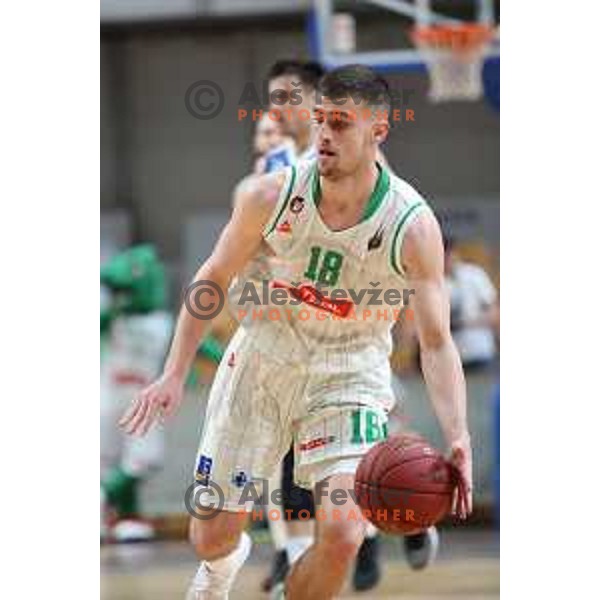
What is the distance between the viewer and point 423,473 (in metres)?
4.62

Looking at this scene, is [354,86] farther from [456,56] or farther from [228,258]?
[456,56]

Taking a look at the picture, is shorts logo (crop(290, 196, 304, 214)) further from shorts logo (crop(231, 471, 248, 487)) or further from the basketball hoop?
the basketball hoop

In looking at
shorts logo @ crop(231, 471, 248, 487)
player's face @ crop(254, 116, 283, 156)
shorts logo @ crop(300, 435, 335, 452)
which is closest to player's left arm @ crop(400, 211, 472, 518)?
shorts logo @ crop(300, 435, 335, 452)

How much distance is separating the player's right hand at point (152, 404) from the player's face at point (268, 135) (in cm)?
195

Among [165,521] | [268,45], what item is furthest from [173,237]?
[165,521]

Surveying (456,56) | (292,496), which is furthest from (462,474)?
(456,56)

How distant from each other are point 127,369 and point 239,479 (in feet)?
12.7

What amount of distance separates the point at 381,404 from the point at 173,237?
8948 mm

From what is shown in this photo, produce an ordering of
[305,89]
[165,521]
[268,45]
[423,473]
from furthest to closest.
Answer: [268,45], [165,521], [305,89], [423,473]

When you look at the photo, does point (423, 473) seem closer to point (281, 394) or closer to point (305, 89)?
point (281, 394)

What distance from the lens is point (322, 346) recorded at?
495 cm

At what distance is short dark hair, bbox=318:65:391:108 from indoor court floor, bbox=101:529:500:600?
2600 mm

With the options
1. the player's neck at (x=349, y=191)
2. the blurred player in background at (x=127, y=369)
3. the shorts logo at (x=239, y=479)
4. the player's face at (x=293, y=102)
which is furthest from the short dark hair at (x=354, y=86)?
the blurred player in background at (x=127, y=369)

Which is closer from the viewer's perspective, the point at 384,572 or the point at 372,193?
the point at 372,193
